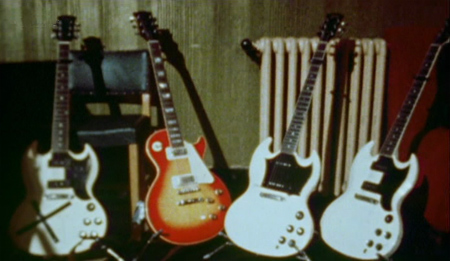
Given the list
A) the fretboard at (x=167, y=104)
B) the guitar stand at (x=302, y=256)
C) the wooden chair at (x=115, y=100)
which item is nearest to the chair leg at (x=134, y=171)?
the wooden chair at (x=115, y=100)

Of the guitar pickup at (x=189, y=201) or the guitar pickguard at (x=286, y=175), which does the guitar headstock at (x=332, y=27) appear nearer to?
the guitar pickguard at (x=286, y=175)

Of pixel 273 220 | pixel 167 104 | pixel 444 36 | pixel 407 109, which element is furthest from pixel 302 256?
pixel 444 36

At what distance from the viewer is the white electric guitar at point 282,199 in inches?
65.0

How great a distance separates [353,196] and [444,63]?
2.55ft

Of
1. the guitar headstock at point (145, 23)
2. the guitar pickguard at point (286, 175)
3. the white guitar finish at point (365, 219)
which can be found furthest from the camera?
the guitar headstock at point (145, 23)

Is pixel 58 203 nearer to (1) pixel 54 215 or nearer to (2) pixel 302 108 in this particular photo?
(1) pixel 54 215

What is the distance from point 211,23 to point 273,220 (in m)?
0.99

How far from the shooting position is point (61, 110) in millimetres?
1645

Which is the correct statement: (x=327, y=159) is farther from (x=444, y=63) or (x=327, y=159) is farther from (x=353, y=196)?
(x=444, y=63)

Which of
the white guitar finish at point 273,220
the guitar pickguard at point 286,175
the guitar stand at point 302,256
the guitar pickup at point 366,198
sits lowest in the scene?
the guitar stand at point 302,256

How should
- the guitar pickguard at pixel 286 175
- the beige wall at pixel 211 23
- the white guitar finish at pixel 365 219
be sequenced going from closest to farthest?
the white guitar finish at pixel 365 219
the guitar pickguard at pixel 286 175
the beige wall at pixel 211 23

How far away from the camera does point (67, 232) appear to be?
5.29 ft

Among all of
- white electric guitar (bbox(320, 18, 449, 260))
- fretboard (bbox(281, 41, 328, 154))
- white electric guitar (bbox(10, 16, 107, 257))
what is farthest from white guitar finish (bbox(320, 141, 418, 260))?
white electric guitar (bbox(10, 16, 107, 257))

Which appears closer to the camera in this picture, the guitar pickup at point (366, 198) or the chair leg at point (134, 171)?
the guitar pickup at point (366, 198)
